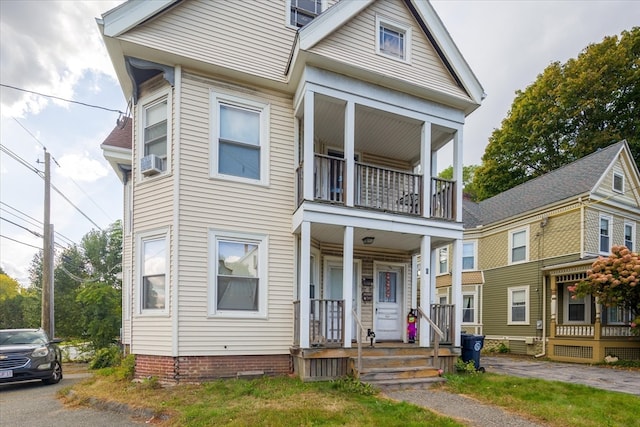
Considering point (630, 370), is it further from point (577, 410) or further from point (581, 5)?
point (581, 5)

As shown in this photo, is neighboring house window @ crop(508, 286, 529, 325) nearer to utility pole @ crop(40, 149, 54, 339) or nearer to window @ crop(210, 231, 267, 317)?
window @ crop(210, 231, 267, 317)

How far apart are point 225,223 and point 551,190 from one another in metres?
15.7

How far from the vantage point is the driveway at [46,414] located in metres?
5.83

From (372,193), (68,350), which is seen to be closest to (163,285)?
(372,193)

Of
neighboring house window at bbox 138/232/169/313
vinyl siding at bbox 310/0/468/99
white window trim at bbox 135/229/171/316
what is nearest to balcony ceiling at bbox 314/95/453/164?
vinyl siding at bbox 310/0/468/99

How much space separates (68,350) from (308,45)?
16.9 m

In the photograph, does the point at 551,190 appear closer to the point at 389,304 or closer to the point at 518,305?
the point at 518,305

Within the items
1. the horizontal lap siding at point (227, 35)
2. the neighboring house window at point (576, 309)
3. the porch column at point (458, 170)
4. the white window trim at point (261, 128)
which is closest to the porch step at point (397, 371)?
the porch column at point (458, 170)

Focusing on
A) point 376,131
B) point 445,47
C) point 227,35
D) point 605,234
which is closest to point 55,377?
point 227,35

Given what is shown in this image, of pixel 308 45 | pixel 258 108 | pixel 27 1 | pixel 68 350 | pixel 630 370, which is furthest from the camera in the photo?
pixel 68 350

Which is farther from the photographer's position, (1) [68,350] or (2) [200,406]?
(1) [68,350]

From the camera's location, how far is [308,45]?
797 cm

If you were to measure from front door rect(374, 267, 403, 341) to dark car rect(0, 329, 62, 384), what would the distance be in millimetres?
8138

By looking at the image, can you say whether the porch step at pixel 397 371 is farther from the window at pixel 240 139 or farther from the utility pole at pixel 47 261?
the utility pole at pixel 47 261
